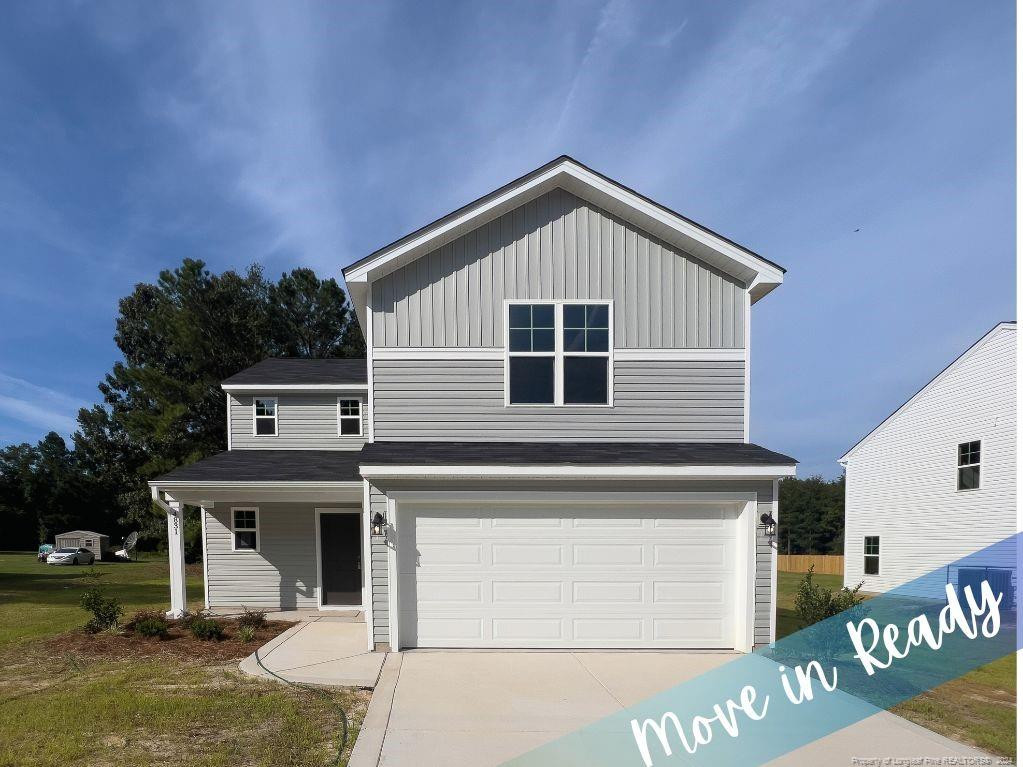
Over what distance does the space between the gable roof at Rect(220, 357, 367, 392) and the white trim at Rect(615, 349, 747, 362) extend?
690 cm

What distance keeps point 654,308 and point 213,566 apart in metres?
10.7

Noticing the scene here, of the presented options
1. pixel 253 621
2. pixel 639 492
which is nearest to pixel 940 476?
pixel 639 492

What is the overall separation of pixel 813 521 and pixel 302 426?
5653 centimetres

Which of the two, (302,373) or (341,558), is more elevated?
(302,373)

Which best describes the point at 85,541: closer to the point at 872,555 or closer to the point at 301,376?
the point at 301,376

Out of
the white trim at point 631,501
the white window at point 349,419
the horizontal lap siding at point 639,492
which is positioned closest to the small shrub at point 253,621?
the horizontal lap siding at point 639,492

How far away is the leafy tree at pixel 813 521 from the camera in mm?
55656

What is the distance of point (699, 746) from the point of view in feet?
17.7

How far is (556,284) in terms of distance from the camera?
9.33 metres

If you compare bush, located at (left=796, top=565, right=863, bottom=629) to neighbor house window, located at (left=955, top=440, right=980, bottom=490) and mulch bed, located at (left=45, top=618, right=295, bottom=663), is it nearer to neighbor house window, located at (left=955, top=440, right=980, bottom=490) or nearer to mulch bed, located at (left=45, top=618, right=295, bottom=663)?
mulch bed, located at (left=45, top=618, right=295, bottom=663)

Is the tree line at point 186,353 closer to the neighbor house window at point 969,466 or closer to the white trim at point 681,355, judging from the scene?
the white trim at point 681,355

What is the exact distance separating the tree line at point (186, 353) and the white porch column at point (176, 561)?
14.6 meters

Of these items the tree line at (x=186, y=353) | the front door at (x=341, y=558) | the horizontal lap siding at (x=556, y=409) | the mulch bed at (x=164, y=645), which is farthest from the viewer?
the tree line at (x=186, y=353)

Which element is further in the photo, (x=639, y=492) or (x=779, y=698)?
(x=639, y=492)
